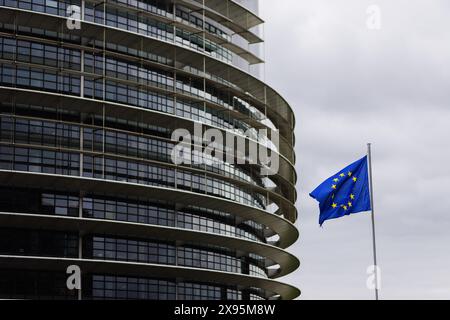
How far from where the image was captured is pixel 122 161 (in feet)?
222

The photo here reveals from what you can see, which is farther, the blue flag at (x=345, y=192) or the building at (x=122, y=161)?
the building at (x=122, y=161)

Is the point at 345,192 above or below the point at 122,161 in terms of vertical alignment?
below

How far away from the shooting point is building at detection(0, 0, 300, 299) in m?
63.9

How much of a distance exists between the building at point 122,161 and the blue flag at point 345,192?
22904mm

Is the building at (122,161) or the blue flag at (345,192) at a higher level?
the building at (122,161)

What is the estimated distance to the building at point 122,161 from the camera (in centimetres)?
6391

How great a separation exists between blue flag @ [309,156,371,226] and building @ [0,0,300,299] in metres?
22.9

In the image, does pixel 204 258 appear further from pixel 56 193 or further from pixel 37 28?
pixel 37 28

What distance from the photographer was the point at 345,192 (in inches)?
1763

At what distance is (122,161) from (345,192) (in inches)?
1046

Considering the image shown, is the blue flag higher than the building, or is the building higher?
the building

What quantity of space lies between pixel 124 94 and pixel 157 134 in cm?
429

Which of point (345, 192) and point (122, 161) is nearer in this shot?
point (345, 192)

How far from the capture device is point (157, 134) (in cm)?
7150
